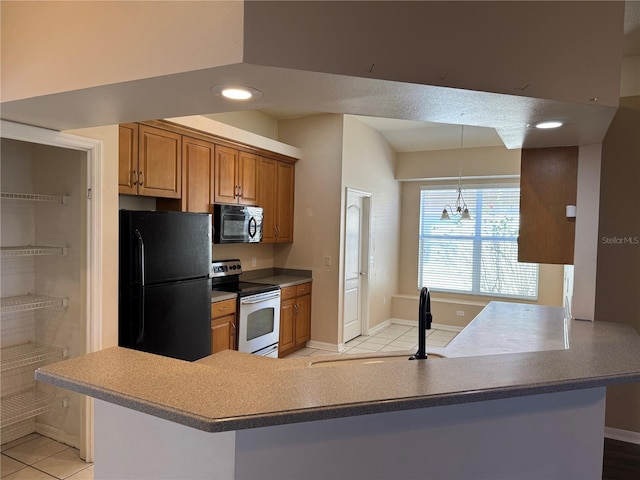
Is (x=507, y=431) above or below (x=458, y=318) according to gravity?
above

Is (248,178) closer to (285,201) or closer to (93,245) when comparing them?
(285,201)

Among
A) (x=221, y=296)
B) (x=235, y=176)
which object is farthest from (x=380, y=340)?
(x=235, y=176)

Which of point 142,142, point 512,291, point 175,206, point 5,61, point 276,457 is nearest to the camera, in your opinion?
point 276,457

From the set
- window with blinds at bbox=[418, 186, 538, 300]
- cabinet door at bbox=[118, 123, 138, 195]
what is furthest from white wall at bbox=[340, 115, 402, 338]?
cabinet door at bbox=[118, 123, 138, 195]

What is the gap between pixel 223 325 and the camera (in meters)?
3.70

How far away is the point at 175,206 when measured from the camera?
357 cm

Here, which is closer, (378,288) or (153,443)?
(153,443)

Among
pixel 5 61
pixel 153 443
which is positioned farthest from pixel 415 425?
pixel 5 61

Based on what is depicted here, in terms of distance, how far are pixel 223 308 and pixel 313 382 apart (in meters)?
→ 2.51

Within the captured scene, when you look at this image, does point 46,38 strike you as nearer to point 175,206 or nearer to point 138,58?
point 138,58

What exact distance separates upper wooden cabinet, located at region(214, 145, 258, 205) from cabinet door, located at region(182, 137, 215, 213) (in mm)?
101

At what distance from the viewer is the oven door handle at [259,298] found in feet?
12.8

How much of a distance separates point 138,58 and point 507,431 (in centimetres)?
186

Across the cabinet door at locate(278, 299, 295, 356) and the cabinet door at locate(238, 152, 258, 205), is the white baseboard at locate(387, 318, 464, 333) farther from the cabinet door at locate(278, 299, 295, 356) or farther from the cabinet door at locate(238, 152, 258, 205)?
the cabinet door at locate(238, 152, 258, 205)
